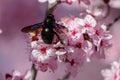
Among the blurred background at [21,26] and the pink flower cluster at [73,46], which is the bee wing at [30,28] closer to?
the pink flower cluster at [73,46]

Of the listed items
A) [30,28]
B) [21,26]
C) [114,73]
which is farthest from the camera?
[21,26]

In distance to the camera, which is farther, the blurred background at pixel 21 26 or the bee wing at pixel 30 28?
the blurred background at pixel 21 26

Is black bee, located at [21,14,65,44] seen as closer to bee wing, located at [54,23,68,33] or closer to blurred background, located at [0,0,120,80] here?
bee wing, located at [54,23,68,33]

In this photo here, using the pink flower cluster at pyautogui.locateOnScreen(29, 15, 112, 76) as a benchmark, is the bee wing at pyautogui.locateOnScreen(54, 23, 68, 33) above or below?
above

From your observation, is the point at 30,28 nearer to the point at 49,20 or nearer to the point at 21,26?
the point at 49,20

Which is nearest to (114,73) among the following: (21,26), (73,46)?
(73,46)

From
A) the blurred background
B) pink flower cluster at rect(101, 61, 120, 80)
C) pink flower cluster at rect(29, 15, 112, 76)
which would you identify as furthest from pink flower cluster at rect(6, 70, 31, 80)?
the blurred background

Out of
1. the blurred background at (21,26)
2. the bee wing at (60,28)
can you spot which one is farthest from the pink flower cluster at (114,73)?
the blurred background at (21,26)

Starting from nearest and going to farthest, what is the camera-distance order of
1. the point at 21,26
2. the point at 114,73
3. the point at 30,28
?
the point at 30,28 < the point at 114,73 < the point at 21,26

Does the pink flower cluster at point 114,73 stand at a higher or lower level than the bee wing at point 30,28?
lower
